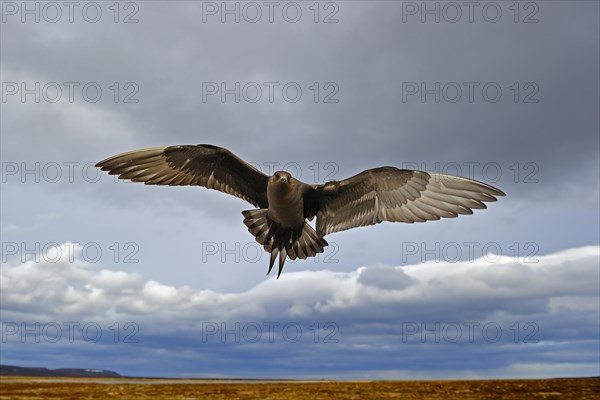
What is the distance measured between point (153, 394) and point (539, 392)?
1005 cm

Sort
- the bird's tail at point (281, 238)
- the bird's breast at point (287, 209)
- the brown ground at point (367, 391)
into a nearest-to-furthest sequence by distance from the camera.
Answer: the bird's breast at point (287, 209), the bird's tail at point (281, 238), the brown ground at point (367, 391)

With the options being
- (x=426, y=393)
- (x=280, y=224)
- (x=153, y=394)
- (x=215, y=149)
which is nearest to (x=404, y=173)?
(x=280, y=224)

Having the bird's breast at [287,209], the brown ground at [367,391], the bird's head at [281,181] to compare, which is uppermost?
the bird's head at [281,181]

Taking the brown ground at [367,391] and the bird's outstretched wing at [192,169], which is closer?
the bird's outstretched wing at [192,169]

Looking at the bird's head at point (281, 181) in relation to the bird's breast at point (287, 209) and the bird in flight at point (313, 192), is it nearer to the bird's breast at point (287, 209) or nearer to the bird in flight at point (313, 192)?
the bird's breast at point (287, 209)

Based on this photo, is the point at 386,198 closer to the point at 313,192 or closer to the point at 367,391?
the point at 313,192

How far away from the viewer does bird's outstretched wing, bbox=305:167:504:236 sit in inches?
414

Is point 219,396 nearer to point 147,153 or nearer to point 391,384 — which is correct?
point 391,384

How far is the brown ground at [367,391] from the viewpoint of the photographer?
1439 cm

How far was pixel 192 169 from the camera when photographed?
10867mm

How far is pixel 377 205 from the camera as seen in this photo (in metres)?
10.8

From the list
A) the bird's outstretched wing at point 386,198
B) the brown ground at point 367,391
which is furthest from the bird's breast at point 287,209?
the brown ground at point 367,391

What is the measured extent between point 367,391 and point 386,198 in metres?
6.86

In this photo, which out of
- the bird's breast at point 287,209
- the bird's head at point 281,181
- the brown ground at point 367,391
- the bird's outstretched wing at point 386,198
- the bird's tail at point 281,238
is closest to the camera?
the bird's head at point 281,181
